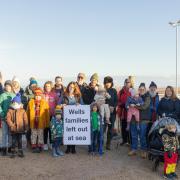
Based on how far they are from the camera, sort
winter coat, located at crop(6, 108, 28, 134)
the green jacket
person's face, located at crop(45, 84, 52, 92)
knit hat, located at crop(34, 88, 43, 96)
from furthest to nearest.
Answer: person's face, located at crop(45, 84, 52, 92), knit hat, located at crop(34, 88, 43, 96), the green jacket, winter coat, located at crop(6, 108, 28, 134)

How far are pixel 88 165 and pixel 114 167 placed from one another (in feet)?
2.02

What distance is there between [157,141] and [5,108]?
156 inches

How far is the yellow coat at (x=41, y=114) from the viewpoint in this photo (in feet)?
29.3

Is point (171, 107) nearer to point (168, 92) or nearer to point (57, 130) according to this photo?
point (168, 92)

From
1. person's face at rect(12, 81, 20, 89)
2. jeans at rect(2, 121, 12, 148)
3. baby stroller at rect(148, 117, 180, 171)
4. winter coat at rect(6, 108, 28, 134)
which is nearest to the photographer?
baby stroller at rect(148, 117, 180, 171)

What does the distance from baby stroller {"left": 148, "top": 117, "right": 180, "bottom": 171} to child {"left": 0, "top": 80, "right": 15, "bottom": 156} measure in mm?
3712

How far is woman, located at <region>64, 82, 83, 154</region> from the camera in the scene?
903 centimetres

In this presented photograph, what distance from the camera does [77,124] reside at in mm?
9070

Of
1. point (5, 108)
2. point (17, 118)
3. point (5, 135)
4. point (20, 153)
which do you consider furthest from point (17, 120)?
point (20, 153)

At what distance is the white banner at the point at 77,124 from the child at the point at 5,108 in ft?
4.93

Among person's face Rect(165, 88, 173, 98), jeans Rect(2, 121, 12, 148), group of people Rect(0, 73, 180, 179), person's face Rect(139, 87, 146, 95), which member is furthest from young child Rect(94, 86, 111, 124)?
jeans Rect(2, 121, 12, 148)

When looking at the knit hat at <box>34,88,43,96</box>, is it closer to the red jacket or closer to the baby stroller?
the red jacket

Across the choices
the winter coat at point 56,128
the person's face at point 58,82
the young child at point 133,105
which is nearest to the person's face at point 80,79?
the person's face at point 58,82

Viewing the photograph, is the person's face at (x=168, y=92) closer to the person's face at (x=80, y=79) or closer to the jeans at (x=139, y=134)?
the jeans at (x=139, y=134)
